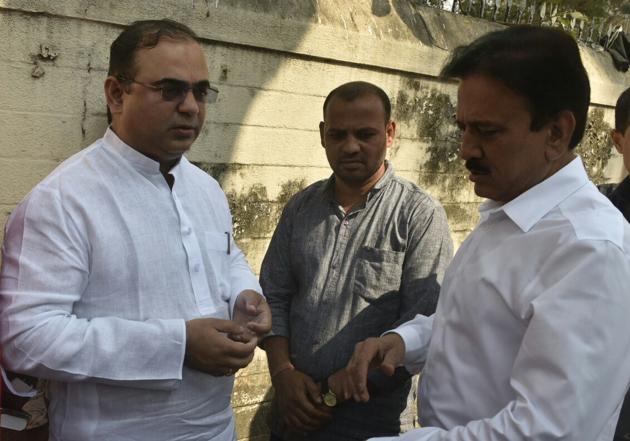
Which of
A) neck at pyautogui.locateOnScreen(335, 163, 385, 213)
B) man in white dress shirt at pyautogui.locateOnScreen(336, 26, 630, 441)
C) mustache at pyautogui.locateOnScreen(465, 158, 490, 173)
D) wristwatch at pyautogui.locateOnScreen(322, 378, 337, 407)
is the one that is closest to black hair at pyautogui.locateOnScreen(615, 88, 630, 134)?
neck at pyautogui.locateOnScreen(335, 163, 385, 213)

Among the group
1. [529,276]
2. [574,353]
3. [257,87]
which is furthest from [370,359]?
[257,87]

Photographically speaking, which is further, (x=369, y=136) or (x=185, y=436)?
(x=369, y=136)

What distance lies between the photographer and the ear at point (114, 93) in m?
2.28

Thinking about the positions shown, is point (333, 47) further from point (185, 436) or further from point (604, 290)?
point (604, 290)

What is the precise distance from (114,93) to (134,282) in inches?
25.1

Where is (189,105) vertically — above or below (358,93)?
below

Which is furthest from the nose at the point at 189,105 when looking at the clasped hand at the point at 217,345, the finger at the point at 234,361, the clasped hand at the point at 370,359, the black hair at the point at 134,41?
the clasped hand at the point at 370,359

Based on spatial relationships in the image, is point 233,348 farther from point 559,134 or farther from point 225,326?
point 559,134

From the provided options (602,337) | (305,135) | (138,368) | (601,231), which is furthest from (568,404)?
(305,135)

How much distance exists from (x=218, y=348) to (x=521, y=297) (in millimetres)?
941

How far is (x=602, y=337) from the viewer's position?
1449 millimetres

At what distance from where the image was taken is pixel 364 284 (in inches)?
111

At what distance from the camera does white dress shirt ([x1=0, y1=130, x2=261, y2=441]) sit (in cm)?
197

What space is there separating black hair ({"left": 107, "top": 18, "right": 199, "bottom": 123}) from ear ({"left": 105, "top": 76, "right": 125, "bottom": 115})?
0.02 metres
